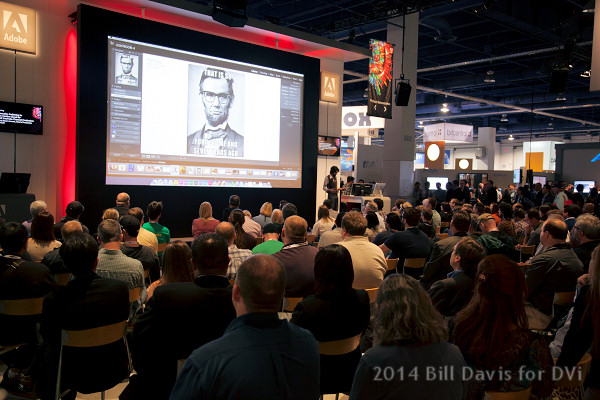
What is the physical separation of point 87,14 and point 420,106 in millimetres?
19266

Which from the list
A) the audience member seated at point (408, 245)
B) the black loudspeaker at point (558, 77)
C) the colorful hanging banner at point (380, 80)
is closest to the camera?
the audience member seated at point (408, 245)

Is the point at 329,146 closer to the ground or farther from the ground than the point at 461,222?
farther from the ground

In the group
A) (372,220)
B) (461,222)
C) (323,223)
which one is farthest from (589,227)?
(323,223)

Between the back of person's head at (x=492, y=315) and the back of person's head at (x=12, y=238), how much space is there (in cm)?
317

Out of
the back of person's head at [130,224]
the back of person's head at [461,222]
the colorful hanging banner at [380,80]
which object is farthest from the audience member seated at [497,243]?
the colorful hanging banner at [380,80]

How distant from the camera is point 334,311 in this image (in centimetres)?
253

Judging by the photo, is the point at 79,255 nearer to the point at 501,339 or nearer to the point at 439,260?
the point at 501,339

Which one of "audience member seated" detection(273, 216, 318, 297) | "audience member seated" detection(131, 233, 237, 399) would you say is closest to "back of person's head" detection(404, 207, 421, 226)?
"audience member seated" detection(273, 216, 318, 297)

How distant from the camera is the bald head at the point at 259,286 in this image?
1.54m

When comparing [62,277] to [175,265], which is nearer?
[175,265]

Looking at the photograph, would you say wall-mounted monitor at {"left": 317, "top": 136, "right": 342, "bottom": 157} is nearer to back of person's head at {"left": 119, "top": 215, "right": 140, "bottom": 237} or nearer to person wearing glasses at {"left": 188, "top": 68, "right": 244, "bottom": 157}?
person wearing glasses at {"left": 188, "top": 68, "right": 244, "bottom": 157}

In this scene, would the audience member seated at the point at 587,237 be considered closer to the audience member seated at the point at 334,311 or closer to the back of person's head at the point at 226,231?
the audience member seated at the point at 334,311

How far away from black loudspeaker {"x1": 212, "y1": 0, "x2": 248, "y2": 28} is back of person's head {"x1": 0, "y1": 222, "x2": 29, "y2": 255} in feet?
22.0

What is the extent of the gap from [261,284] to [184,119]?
313 inches
